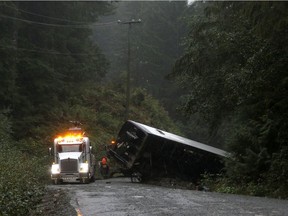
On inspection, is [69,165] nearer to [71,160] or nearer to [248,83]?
[71,160]

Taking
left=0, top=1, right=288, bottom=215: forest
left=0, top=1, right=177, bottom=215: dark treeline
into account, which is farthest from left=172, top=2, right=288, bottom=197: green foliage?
left=0, top=1, right=177, bottom=215: dark treeline

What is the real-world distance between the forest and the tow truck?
108 centimetres

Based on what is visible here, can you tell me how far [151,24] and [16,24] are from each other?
46.2 metres

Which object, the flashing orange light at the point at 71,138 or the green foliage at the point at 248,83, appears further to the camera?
the flashing orange light at the point at 71,138

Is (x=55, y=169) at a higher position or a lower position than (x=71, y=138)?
lower

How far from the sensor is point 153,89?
259ft

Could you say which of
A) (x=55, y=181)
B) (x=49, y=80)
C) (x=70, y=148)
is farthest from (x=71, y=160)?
(x=49, y=80)

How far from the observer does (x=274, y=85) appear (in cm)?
2048

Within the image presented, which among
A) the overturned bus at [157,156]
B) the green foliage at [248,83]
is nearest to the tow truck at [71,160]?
the overturned bus at [157,156]

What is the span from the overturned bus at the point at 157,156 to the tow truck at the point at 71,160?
4.86ft

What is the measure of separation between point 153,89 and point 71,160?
170 feet

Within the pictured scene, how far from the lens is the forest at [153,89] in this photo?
1972cm

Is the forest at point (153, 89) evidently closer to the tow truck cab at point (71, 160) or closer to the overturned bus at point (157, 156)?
the tow truck cab at point (71, 160)

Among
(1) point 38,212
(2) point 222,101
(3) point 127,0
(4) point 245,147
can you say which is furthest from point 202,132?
(1) point 38,212
